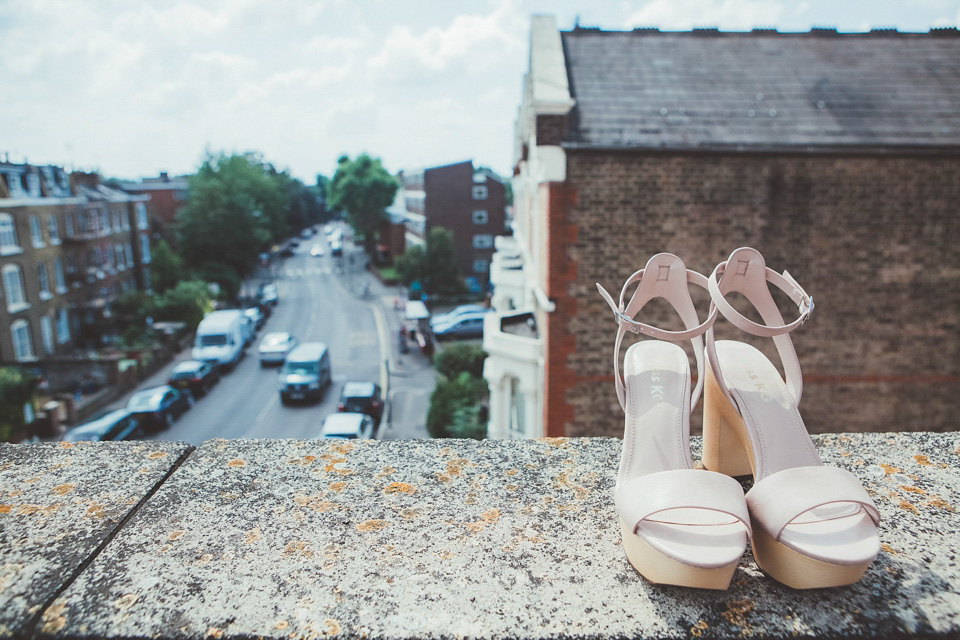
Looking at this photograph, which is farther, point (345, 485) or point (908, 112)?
point (908, 112)

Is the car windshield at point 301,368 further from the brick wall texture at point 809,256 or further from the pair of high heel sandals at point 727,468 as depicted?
the pair of high heel sandals at point 727,468

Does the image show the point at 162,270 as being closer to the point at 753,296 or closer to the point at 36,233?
the point at 36,233

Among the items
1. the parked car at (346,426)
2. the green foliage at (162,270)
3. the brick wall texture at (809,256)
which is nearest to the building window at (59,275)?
the green foliage at (162,270)

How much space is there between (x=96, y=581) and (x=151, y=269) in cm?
4388

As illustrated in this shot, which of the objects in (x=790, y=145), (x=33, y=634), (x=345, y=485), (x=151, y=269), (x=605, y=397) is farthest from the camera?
(x=151, y=269)

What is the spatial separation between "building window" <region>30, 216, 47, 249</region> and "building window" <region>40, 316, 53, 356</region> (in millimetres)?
3403

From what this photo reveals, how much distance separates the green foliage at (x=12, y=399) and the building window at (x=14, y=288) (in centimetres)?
837

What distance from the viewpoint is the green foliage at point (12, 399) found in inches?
683

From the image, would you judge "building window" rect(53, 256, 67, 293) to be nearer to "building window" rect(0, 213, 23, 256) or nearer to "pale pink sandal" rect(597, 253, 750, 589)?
"building window" rect(0, 213, 23, 256)

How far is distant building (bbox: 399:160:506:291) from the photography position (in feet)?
148

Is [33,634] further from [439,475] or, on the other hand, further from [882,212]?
[882,212]

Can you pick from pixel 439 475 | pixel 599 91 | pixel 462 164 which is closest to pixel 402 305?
pixel 462 164

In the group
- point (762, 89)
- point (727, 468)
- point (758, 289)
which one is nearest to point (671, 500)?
point (727, 468)

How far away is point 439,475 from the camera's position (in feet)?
7.21
